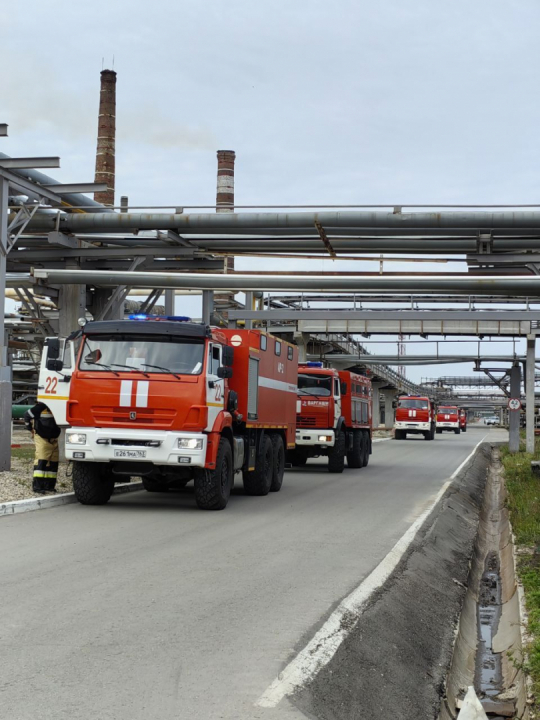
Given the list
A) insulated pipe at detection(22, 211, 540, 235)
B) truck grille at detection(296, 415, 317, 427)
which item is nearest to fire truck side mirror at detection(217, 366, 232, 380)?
insulated pipe at detection(22, 211, 540, 235)

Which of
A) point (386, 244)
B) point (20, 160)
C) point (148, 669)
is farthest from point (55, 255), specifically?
point (148, 669)

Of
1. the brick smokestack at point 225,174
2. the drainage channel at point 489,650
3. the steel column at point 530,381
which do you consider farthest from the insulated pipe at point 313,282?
the brick smokestack at point 225,174

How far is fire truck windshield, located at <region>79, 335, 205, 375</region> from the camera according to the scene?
46.1 feet

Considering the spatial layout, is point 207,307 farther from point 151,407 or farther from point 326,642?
point 326,642

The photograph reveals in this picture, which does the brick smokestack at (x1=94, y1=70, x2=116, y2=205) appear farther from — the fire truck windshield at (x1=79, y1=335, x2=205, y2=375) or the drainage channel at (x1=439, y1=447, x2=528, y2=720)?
the drainage channel at (x1=439, y1=447, x2=528, y2=720)

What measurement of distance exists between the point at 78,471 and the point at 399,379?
7168cm

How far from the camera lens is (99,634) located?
6484mm

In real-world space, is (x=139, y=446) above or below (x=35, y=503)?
above

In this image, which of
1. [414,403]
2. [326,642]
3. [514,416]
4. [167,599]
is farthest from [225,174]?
[326,642]

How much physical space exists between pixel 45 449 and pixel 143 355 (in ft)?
8.49

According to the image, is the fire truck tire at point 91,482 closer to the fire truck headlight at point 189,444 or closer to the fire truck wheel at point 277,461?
the fire truck headlight at point 189,444

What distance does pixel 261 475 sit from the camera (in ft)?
57.6

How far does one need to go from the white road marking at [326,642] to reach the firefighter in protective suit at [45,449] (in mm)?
7029

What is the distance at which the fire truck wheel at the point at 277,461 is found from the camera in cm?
1866
